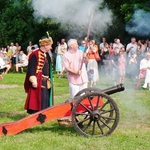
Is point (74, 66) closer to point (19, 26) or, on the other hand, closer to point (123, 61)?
point (123, 61)

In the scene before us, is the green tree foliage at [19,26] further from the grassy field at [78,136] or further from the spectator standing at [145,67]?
the grassy field at [78,136]

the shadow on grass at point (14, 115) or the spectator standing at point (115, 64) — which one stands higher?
the spectator standing at point (115, 64)

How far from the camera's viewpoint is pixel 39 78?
7.45 meters

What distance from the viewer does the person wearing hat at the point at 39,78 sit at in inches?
291

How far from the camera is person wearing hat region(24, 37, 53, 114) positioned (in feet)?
24.2

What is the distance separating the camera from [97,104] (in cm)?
642

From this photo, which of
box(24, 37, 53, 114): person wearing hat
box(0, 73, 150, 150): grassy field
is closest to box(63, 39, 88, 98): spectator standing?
box(24, 37, 53, 114): person wearing hat

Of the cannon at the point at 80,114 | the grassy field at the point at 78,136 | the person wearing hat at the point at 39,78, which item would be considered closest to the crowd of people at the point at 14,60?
the grassy field at the point at 78,136

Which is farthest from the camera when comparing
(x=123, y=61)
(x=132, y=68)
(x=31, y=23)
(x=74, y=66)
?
(x=31, y=23)

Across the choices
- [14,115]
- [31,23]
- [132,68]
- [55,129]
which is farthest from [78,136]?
[31,23]

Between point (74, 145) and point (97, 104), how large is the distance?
79 cm

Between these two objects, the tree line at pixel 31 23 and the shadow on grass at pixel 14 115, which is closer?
the shadow on grass at pixel 14 115

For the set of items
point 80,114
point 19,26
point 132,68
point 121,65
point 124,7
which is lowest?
point 80,114

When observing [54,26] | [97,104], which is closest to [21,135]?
[97,104]
